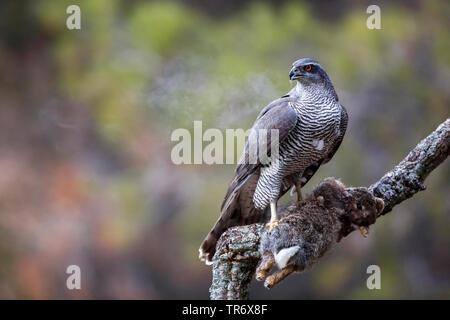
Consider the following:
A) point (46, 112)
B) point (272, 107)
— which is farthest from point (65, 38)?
point (272, 107)

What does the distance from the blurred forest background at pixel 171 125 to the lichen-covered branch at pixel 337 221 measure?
191 cm

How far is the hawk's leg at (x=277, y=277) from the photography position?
210cm

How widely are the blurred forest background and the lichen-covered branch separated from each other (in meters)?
1.91

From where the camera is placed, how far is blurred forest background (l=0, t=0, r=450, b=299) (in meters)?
4.65

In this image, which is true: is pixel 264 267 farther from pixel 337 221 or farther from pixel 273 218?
pixel 337 221

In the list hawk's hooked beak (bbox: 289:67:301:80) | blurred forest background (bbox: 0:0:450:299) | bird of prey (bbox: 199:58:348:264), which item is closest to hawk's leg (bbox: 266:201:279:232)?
bird of prey (bbox: 199:58:348:264)

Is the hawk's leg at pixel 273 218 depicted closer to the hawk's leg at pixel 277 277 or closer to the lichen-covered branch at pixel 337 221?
the lichen-covered branch at pixel 337 221

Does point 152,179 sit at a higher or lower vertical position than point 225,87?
lower

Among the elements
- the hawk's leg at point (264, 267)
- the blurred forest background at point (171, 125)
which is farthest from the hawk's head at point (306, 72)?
the blurred forest background at point (171, 125)

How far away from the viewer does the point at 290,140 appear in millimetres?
2723

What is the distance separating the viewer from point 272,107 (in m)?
2.86

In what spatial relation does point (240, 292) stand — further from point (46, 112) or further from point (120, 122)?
point (46, 112)

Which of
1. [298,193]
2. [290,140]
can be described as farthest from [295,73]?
[298,193]

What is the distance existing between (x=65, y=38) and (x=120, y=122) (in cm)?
111
